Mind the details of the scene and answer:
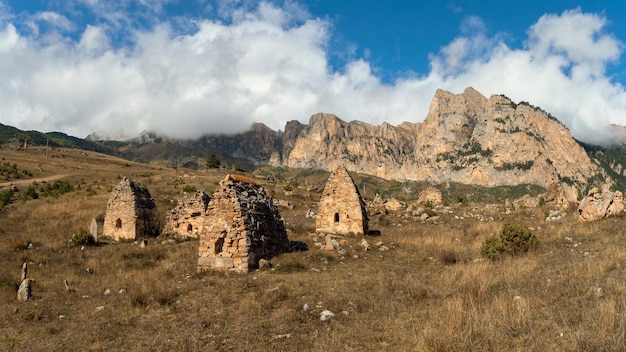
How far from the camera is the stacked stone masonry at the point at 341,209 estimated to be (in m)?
20.0

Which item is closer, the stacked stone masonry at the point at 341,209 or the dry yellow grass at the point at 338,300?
the dry yellow grass at the point at 338,300

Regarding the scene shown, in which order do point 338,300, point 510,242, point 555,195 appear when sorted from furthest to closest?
1. point 555,195
2. point 510,242
3. point 338,300

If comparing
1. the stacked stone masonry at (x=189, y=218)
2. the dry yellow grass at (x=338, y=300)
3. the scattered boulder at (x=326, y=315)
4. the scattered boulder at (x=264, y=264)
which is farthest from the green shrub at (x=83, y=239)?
the scattered boulder at (x=326, y=315)

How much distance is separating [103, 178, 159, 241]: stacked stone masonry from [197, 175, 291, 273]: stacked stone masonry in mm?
10050


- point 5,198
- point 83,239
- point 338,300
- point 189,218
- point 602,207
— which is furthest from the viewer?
point 5,198

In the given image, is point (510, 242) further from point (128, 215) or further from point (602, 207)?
point (128, 215)

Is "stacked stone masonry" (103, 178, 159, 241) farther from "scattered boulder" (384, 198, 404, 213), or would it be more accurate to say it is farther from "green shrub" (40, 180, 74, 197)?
"green shrub" (40, 180, 74, 197)

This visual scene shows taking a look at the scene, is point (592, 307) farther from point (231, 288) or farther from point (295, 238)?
point (295, 238)

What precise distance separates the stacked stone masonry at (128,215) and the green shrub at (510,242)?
691 inches

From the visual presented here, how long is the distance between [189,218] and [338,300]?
1450cm

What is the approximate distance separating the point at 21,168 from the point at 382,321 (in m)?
64.4

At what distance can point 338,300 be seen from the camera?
8609 millimetres

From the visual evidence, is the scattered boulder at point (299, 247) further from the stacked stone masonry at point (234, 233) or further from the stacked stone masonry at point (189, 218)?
the stacked stone masonry at point (189, 218)

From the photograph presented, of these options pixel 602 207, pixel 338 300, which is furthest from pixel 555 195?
pixel 338 300
